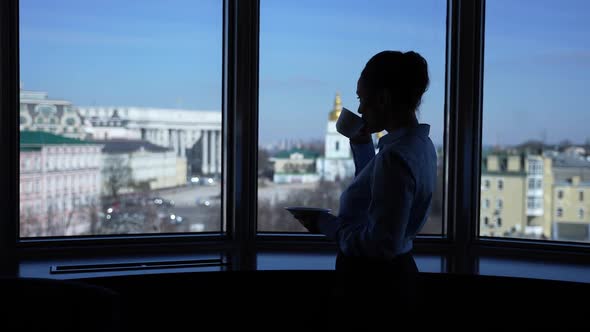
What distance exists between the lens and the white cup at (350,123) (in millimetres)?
1789

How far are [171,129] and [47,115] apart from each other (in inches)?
21.4

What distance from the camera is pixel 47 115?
2.84 m

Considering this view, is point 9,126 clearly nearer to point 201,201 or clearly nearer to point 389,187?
point 201,201

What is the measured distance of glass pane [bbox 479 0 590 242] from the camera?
292 centimetres

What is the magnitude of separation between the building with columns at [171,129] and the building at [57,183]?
121 millimetres

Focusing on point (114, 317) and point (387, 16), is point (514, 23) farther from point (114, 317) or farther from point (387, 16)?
point (114, 317)

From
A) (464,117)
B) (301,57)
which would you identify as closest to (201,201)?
(301,57)

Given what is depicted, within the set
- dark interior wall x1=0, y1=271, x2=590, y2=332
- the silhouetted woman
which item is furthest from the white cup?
dark interior wall x1=0, y1=271, x2=590, y2=332

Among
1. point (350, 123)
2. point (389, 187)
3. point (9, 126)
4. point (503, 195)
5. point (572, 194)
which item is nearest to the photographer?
point (389, 187)

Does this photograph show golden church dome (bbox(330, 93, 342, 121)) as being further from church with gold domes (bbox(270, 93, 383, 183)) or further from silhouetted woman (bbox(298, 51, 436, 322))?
silhouetted woman (bbox(298, 51, 436, 322))

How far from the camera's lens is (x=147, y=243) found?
118 inches

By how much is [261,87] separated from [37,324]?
73.0 inches

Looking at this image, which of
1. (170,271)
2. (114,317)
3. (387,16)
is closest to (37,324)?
(114,317)

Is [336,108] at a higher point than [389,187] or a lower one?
higher
